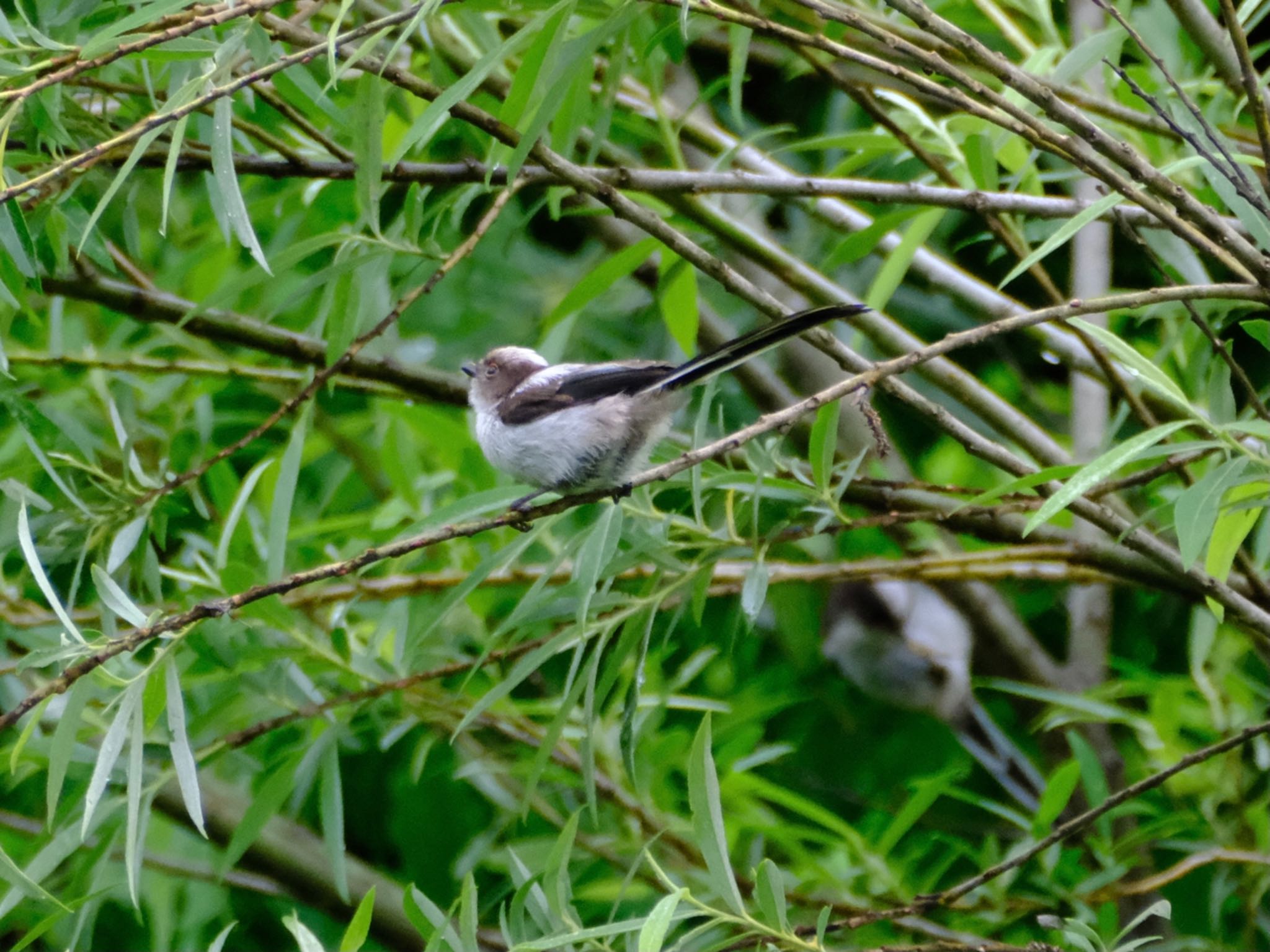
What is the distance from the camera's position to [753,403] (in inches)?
133

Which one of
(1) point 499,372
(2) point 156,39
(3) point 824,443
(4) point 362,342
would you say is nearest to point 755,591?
(3) point 824,443

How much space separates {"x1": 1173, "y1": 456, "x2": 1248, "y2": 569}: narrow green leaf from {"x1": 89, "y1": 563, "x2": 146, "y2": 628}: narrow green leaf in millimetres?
1290

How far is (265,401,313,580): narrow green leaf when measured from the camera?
2.24m

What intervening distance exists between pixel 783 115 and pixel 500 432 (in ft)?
5.76

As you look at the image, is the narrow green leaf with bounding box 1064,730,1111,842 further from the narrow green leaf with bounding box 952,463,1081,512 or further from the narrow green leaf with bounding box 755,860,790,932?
the narrow green leaf with bounding box 755,860,790,932

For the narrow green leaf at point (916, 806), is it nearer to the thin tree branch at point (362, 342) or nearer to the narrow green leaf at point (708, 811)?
the narrow green leaf at point (708, 811)

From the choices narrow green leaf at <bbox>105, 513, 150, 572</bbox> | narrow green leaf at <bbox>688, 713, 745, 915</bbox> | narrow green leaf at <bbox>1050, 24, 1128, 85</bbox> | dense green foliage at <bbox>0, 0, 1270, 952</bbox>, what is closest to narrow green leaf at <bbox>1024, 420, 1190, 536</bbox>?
dense green foliage at <bbox>0, 0, 1270, 952</bbox>

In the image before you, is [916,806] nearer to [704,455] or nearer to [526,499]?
[526,499]

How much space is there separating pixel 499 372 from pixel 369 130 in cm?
114

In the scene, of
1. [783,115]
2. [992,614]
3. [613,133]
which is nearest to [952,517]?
[992,614]

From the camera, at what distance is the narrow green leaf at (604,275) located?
2328 millimetres

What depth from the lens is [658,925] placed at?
4.83 feet

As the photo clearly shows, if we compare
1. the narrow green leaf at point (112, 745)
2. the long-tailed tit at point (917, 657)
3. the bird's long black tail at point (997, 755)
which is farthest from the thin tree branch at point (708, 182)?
the bird's long black tail at point (997, 755)

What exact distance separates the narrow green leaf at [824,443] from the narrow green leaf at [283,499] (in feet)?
2.74
